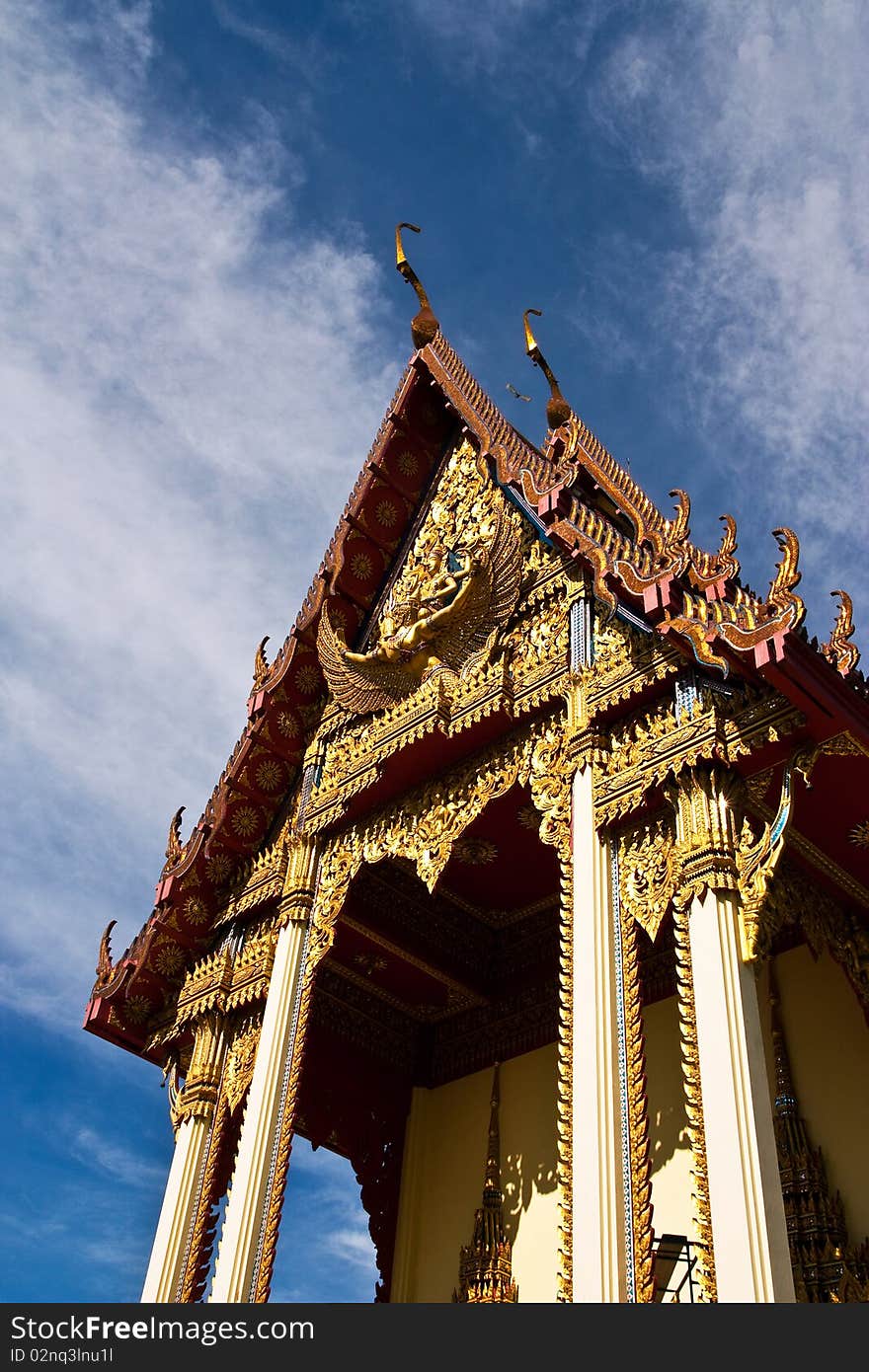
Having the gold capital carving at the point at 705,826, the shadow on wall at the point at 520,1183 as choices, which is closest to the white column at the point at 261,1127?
the shadow on wall at the point at 520,1183

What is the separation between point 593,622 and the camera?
311 inches

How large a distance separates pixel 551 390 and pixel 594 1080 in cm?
540

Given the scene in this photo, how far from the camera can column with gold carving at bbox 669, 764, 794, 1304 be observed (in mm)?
5191

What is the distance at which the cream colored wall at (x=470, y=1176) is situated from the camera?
943 cm

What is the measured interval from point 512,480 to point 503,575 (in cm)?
62

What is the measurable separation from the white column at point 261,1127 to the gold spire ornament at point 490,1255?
2.16 meters

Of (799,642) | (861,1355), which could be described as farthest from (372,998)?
(861,1355)

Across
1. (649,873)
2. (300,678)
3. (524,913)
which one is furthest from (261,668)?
(649,873)

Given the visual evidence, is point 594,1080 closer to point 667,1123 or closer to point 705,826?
point 705,826

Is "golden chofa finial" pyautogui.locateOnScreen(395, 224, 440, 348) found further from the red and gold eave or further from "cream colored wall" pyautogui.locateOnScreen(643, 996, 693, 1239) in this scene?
"cream colored wall" pyautogui.locateOnScreen(643, 996, 693, 1239)

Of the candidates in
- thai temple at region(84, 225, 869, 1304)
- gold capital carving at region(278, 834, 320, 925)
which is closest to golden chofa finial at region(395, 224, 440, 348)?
thai temple at region(84, 225, 869, 1304)

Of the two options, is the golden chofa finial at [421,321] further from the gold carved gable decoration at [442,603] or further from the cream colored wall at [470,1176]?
the cream colored wall at [470,1176]

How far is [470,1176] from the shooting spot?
10094mm

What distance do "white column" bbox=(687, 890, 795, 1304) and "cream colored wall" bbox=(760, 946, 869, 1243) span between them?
2470mm
